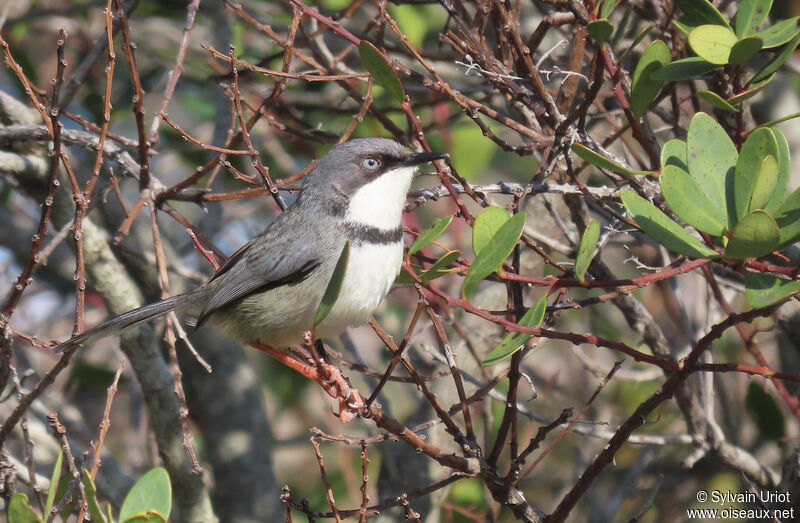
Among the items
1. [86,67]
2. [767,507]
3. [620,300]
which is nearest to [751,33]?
[620,300]

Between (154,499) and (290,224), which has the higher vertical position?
(290,224)

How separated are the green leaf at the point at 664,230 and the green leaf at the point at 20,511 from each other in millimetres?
2009

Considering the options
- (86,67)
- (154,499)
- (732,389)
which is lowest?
(732,389)

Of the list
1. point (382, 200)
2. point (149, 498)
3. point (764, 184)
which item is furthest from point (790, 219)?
point (149, 498)

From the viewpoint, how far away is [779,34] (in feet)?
8.39

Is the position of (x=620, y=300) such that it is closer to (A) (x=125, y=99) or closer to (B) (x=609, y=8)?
(B) (x=609, y=8)

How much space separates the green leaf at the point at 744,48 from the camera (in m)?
2.43

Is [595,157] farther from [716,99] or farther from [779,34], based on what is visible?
[779,34]

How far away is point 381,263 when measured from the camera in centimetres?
335

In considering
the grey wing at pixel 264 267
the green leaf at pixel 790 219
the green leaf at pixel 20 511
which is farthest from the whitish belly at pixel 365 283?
the green leaf at pixel 790 219

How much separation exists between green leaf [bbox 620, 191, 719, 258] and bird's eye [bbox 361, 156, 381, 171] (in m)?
1.72

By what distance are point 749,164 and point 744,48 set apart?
47cm

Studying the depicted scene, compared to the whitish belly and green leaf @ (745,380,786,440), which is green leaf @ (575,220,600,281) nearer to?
the whitish belly

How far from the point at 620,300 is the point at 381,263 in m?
1.06
